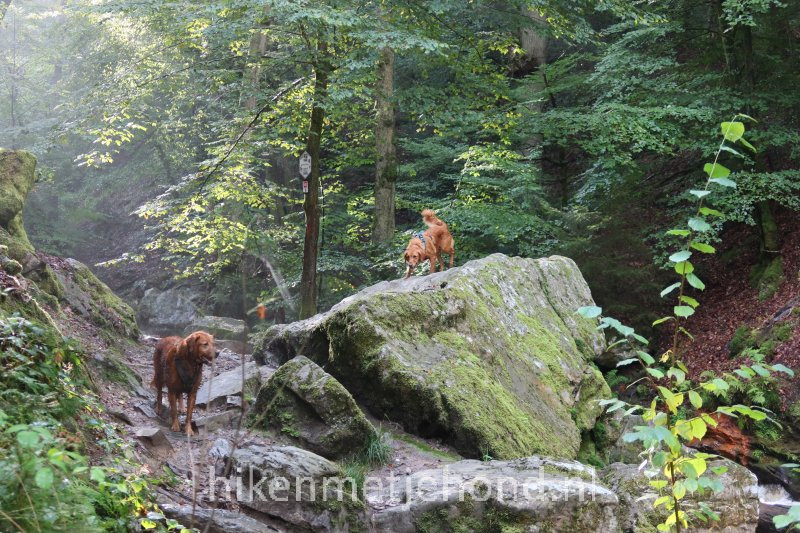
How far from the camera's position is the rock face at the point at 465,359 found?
6434 millimetres

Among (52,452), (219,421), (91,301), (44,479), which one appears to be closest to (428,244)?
(219,421)

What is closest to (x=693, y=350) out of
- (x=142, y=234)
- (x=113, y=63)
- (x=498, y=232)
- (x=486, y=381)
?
(x=498, y=232)

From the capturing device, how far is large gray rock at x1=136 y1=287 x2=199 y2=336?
21844mm

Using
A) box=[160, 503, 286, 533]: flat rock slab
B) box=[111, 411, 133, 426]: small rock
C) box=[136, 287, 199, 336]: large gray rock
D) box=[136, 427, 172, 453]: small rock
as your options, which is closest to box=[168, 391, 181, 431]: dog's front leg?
box=[111, 411, 133, 426]: small rock

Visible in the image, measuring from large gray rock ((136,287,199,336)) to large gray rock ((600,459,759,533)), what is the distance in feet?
57.9

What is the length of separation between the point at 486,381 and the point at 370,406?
1.23 m

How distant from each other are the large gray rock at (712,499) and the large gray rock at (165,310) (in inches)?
695

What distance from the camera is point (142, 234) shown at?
27.3 meters

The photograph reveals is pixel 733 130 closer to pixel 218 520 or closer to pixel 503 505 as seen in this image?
pixel 503 505

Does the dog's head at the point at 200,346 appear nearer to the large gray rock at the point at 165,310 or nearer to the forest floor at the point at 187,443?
the forest floor at the point at 187,443

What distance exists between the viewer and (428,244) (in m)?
10.1

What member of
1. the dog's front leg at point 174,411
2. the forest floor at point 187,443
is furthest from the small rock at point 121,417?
the dog's front leg at point 174,411

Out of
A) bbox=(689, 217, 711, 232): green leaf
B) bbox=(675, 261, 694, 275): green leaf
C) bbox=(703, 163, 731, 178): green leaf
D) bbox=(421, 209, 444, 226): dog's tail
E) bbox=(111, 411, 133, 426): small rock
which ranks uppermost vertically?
bbox=(703, 163, 731, 178): green leaf

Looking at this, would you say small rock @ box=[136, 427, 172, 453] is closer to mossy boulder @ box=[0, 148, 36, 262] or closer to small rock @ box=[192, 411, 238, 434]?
small rock @ box=[192, 411, 238, 434]
